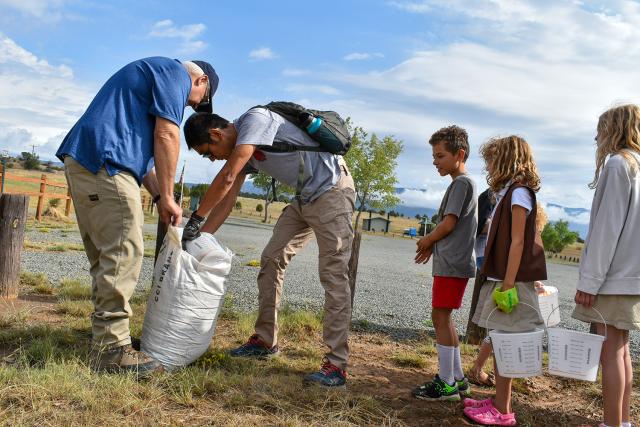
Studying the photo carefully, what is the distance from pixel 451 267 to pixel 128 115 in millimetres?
2271

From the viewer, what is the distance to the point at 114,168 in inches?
140

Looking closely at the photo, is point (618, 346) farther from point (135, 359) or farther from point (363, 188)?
point (363, 188)

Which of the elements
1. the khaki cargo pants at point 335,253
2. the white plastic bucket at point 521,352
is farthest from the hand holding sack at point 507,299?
the khaki cargo pants at point 335,253

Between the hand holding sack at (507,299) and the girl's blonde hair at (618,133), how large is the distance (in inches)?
29.7

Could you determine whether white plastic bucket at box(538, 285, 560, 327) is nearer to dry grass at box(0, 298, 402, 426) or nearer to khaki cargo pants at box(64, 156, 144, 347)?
dry grass at box(0, 298, 402, 426)

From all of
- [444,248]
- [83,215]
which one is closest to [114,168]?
[83,215]

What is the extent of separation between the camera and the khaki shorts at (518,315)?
335 cm

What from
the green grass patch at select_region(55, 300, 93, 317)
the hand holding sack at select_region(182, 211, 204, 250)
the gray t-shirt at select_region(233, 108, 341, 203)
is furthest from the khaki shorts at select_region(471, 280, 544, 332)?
the green grass patch at select_region(55, 300, 93, 317)

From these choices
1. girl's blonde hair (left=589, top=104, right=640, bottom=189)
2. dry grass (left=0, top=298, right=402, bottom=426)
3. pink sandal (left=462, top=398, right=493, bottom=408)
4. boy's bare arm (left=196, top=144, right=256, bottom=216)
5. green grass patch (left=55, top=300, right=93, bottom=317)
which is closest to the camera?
dry grass (left=0, top=298, right=402, bottom=426)

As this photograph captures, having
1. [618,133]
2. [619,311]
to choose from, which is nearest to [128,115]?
[618,133]

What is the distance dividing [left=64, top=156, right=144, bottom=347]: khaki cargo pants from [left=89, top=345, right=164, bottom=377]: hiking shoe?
0.05m

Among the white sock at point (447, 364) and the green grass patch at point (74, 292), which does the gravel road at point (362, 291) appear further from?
the white sock at point (447, 364)

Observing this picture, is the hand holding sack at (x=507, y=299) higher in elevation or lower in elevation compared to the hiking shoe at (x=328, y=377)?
higher

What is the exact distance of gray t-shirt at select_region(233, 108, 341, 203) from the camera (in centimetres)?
377
